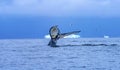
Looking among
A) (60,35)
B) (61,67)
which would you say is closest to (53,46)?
(60,35)

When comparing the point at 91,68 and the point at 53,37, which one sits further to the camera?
the point at 53,37

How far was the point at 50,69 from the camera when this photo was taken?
65000 millimetres

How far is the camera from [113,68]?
6488cm

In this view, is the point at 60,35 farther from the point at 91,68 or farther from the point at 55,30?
the point at 91,68

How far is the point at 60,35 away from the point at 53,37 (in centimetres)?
494

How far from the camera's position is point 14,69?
64.9 m

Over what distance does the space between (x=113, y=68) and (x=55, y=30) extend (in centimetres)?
7104

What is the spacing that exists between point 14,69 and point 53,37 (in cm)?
6918

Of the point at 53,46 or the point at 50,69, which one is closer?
the point at 50,69

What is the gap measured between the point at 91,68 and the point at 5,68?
10040mm

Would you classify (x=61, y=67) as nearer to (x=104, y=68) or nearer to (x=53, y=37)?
(x=104, y=68)

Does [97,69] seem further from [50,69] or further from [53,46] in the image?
[53,46]

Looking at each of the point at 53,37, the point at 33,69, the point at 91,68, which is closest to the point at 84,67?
the point at 91,68

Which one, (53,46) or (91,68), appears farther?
(53,46)
